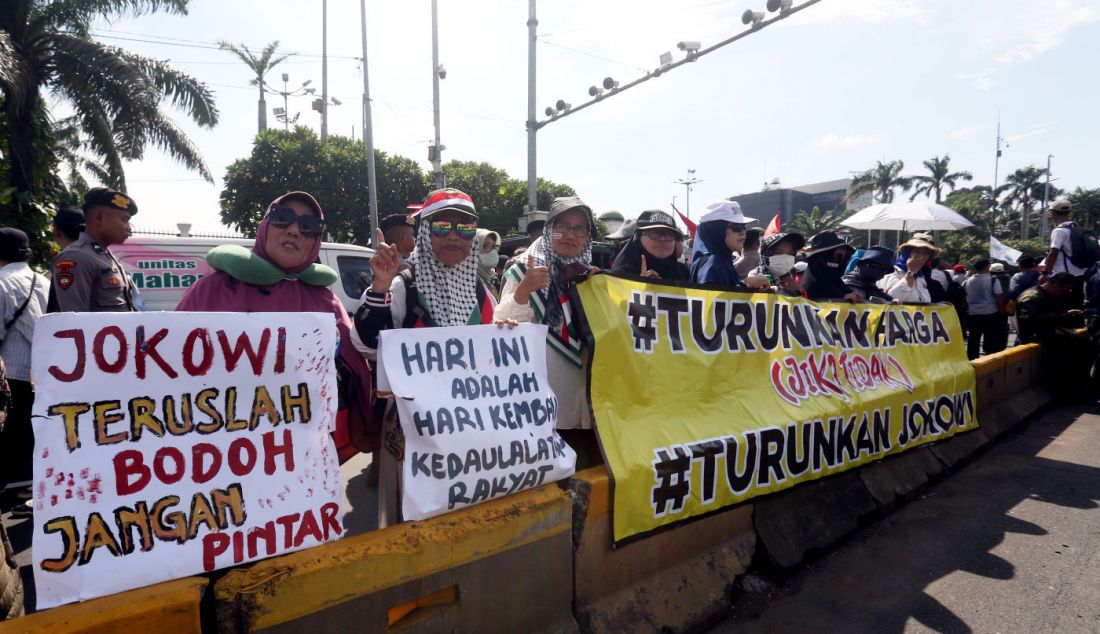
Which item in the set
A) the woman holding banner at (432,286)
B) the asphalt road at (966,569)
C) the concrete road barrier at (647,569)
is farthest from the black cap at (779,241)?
the woman holding banner at (432,286)

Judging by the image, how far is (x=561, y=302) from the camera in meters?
3.26

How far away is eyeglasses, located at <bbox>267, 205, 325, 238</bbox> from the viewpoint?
2.51 meters

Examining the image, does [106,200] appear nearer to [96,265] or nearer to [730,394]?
[96,265]

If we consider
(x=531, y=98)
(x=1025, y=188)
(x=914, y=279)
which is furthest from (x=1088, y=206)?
(x=914, y=279)

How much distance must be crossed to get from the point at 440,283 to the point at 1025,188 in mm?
74333

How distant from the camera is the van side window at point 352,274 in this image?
7.91 m

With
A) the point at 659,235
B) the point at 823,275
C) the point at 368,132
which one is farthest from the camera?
the point at 368,132

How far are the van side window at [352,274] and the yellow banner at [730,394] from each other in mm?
5247

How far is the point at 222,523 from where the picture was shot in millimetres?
1936

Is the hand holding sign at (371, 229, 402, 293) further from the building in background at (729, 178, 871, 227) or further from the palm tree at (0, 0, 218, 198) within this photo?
the building in background at (729, 178, 871, 227)

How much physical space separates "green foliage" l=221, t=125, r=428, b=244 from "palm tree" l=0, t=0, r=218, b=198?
24.6 feet

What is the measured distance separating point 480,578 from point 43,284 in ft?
12.8

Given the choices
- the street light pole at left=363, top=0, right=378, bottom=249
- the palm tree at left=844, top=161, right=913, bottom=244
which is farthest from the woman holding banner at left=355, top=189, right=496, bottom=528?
the palm tree at left=844, top=161, right=913, bottom=244

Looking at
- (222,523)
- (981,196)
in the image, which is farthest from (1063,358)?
(981,196)
